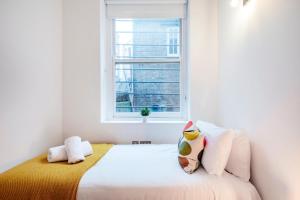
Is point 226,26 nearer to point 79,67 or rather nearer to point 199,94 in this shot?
point 199,94

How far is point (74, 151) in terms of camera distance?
5.70ft

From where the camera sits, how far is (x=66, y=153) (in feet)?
5.81

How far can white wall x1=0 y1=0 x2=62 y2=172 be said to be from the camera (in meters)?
1.57

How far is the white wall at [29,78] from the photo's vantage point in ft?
5.14

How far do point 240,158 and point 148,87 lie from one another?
1562mm

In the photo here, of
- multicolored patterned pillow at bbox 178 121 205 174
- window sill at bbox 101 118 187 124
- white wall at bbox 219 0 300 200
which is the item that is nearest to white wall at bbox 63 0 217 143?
window sill at bbox 101 118 187 124

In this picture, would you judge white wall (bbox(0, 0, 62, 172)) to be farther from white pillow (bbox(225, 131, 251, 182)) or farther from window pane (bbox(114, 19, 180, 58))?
white pillow (bbox(225, 131, 251, 182))

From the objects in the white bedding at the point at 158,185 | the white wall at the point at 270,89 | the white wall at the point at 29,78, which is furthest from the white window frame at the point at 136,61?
the white bedding at the point at 158,185

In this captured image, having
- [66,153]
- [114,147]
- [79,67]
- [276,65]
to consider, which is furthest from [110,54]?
[276,65]

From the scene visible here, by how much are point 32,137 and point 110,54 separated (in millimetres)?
1396

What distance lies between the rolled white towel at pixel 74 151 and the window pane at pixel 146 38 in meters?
1.37

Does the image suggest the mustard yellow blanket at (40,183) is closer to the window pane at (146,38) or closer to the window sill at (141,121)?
the window sill at (141,121)

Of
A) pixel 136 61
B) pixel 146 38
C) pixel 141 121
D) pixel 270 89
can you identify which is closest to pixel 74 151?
pixel 141 121

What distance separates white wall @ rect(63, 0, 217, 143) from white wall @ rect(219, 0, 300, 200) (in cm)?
56
